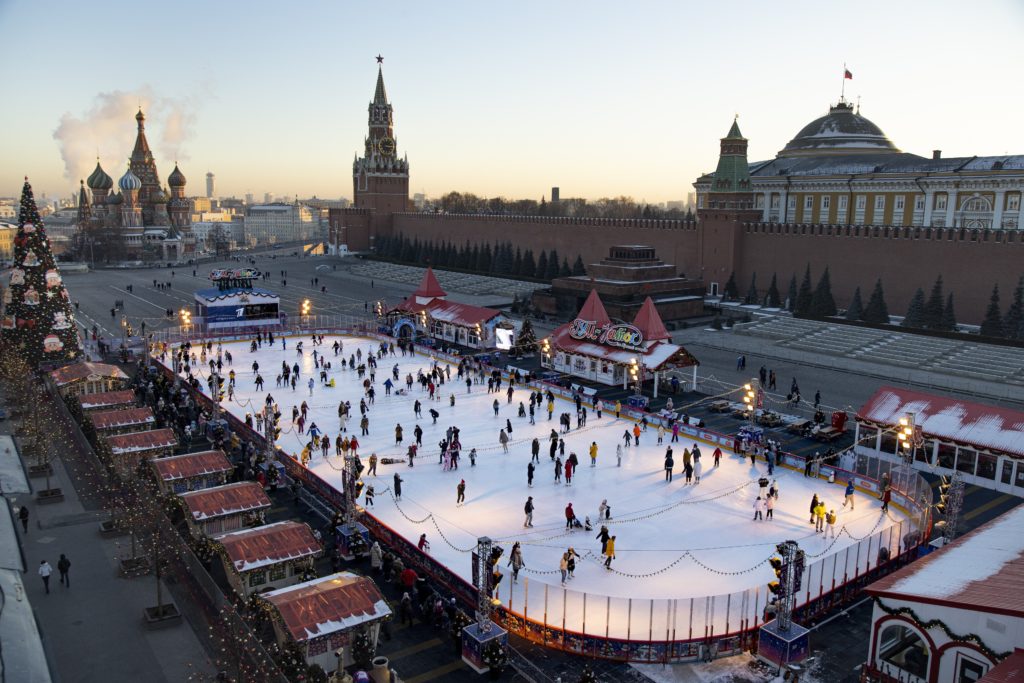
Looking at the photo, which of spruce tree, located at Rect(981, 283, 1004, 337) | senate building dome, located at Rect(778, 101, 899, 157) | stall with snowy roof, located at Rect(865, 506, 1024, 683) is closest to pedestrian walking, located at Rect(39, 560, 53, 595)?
stall with snowy roof, located at Rect(865, 506, 1024, 683)

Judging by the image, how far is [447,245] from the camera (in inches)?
2785

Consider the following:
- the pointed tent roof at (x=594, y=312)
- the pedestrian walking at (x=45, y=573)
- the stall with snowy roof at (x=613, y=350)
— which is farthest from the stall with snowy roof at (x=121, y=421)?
the pointed tent roof at (x=594, y=312)

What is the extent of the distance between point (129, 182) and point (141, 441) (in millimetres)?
83668

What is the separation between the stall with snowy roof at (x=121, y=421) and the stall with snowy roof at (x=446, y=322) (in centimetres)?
1745

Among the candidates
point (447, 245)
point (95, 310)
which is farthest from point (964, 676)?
point (447, 245)

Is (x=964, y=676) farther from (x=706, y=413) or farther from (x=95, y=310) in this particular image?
(x=95, y=310)

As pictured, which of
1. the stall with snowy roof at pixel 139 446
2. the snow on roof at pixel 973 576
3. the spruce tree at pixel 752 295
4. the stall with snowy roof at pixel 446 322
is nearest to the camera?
the snow on roof at pixel 973 576

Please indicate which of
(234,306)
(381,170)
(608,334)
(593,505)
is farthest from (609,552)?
(381,170)

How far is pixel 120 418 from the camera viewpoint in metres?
20.0

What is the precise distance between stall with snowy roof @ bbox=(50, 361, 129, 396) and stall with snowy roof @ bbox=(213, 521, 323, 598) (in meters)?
14.0

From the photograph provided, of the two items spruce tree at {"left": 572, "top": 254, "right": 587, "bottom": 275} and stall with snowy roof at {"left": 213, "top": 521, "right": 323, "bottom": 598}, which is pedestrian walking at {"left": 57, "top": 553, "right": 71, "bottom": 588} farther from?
spruce tree at {"left": 572, "top": 254, "right": 587, "bottom": 275}

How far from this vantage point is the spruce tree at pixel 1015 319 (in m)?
33.0

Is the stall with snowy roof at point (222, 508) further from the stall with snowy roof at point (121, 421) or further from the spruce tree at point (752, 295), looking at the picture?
the spruce tree at point (752, 295)

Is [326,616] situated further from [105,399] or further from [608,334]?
[608,334]
